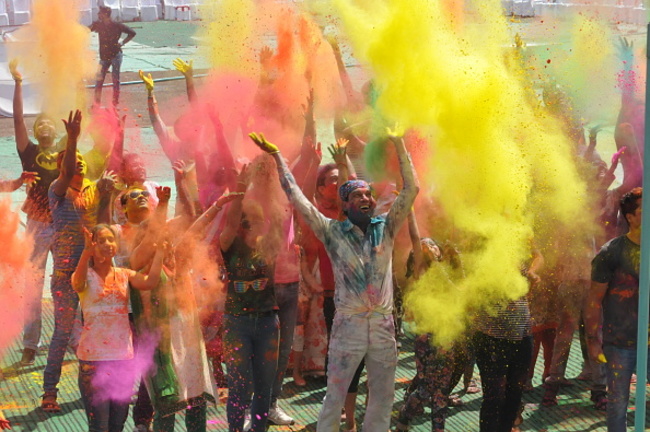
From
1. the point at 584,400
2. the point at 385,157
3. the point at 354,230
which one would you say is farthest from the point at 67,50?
the point at 584,400

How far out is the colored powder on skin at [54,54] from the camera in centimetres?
792

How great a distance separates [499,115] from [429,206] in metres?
0.80

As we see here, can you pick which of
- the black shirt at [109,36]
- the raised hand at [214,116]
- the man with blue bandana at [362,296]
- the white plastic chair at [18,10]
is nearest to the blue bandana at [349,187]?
the man with blue bandana at [362,296]

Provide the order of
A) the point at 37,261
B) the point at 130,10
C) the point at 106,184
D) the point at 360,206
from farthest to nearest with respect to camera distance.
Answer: the point at 130,10, the point at 37,261, the point at 106,184, the point at 360,206

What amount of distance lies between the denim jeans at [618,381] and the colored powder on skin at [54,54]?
4.47 metres

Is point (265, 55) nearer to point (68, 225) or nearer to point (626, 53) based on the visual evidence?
point (68, 225)

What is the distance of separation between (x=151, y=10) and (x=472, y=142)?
597 inches

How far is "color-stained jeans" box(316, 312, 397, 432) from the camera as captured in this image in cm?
519

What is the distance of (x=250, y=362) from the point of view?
562cm

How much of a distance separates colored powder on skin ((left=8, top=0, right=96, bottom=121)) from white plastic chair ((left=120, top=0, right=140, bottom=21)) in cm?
1167

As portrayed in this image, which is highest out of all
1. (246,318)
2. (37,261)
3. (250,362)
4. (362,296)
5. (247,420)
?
(362,296)

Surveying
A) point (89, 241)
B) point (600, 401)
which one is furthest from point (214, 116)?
point (600, 401)

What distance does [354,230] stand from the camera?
17.3ft

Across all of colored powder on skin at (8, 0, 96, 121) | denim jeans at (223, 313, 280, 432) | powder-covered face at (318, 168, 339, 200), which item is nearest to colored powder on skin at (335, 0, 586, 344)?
powder-covered face at (318, 168, 339, 200)
